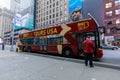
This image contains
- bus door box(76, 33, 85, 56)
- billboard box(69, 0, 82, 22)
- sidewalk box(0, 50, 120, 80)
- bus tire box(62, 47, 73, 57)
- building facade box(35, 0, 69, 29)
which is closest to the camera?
sidewalk box(0, 50, 120, 80)

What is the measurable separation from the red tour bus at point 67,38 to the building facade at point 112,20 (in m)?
33.9

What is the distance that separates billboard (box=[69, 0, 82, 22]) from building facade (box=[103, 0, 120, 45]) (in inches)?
721

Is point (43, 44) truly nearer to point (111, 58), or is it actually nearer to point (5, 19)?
point (111, 58)

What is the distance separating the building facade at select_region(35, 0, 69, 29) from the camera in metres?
85.1

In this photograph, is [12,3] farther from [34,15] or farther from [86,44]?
[86,44]

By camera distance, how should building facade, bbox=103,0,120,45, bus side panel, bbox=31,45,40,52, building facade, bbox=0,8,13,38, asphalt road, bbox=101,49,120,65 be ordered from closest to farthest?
1. asphalt road, bbox=101,49,120,65
2. bus side panel, bbox=31,45,40,52
3. building facade, bbox=103,0,120,45
4. building facade, bbox=0,8,13,38

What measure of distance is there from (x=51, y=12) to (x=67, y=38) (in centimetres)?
7926

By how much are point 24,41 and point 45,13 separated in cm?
7589

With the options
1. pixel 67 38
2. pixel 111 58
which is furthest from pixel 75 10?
pixel 111 58

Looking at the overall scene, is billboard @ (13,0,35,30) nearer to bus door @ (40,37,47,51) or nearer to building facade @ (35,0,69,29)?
building facade @ (35,0,69,29)

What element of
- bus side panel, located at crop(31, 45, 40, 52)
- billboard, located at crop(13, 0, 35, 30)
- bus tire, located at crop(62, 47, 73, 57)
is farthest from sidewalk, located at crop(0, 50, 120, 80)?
billboard, located at crop(13, 0, 35, 30)

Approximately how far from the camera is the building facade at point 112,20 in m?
48.1

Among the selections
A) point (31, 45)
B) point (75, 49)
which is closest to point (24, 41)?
point (31, 45)

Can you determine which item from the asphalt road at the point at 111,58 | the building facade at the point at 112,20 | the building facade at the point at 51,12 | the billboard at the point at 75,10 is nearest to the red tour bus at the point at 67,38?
the asphalt road at the point at 111,58
